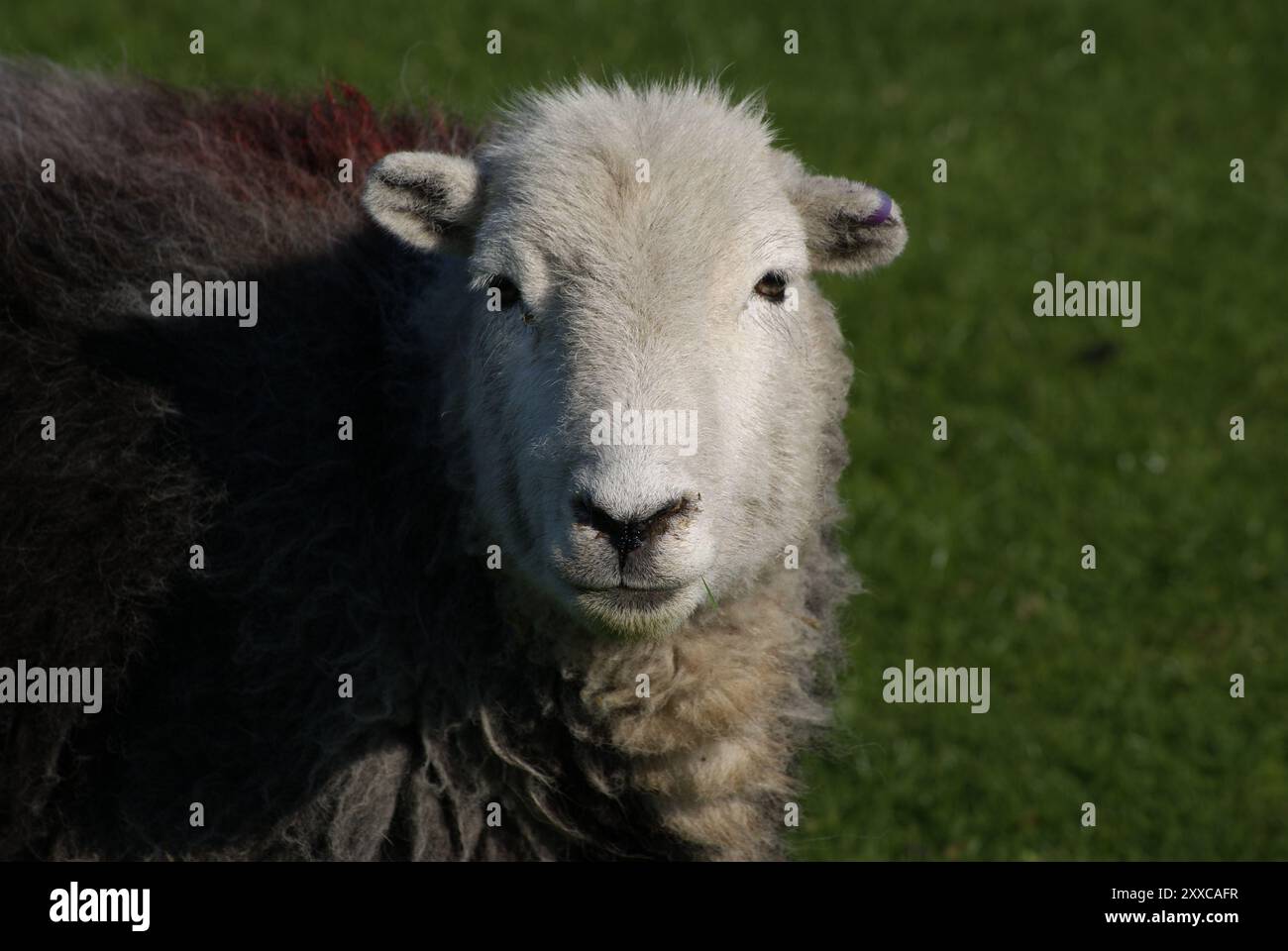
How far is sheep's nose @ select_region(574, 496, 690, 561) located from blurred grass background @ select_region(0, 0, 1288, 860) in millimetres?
1554

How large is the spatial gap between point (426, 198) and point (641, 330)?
810mm

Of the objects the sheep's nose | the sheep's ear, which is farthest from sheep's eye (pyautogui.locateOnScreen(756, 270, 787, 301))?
the sheep's nose

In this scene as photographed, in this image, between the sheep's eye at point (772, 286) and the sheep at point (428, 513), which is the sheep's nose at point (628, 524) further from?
the sheep's eye at point (772, 286)

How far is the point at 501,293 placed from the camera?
15.0 ft

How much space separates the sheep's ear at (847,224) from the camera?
473 centimetres

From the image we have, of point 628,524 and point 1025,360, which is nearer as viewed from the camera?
point 628,524

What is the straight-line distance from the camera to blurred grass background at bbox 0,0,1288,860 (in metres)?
6.81

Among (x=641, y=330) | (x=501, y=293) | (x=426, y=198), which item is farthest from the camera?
(x=426, y=198)

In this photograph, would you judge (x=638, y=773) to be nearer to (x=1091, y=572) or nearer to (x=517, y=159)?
(x=517, y=159)
